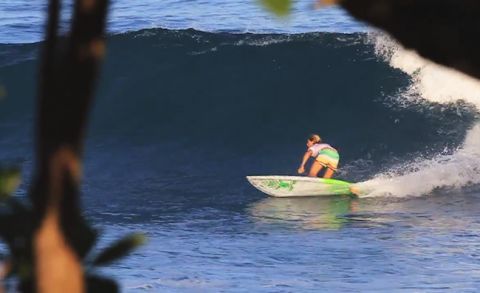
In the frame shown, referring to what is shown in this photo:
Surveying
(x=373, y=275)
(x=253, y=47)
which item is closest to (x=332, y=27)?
(x=253, y=47)

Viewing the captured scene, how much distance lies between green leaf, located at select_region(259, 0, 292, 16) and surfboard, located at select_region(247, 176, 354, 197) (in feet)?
42.4

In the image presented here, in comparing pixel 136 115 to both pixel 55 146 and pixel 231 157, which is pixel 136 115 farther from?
pixel 55 146

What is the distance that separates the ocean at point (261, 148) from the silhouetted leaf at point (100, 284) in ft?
26.3

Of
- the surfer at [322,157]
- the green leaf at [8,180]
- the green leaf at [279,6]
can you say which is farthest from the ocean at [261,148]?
the green leaf at [279,6]

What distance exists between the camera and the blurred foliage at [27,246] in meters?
1.82

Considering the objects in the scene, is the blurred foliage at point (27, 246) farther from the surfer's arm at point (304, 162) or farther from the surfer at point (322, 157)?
the surfer at point (322, 157)

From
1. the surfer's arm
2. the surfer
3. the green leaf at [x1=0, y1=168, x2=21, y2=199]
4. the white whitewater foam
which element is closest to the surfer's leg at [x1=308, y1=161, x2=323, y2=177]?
the surfer

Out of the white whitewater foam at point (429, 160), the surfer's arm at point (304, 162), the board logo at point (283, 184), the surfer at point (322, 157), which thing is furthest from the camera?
the surfer at point (322, 157)

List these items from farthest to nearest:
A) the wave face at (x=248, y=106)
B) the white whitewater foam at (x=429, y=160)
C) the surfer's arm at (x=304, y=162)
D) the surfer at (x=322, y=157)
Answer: the wave face at (x=248, y=106)
the surfer at (x=322, y=157)
the surfer's arm at (x=304, y=162)
the white whitewater foam at (x=429, y=160)

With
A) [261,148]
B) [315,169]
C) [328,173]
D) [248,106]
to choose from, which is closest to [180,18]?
[248,106]

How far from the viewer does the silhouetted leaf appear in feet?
6.02

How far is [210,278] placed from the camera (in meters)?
10.4

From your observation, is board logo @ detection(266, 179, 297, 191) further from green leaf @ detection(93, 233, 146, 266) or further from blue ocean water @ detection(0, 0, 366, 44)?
green leaf @ detection(93, 233, 146, 266)

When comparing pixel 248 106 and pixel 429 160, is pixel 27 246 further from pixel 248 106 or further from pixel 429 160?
pixel 248 106
